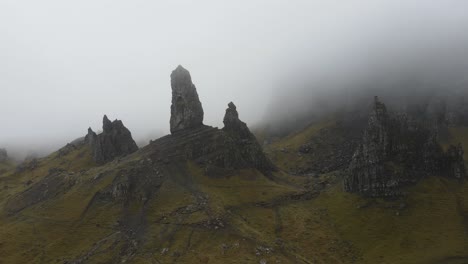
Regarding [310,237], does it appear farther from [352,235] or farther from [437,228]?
[437,228]

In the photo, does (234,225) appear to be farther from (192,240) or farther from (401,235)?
(401,235)

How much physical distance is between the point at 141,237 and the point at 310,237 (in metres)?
69.2

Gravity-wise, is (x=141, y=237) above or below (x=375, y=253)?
above

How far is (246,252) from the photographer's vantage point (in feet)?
583

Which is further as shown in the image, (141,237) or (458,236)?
(141,237)

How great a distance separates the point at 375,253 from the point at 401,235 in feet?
46.7

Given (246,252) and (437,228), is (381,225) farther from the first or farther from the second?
(246,252)

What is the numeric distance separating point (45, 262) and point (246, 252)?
8036 centimetres

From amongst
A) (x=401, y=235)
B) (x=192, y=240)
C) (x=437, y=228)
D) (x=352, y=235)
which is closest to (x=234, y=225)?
(x=192, y=240)

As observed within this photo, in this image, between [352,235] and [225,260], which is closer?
[225,260]

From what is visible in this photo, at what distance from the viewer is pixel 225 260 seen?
173125mm

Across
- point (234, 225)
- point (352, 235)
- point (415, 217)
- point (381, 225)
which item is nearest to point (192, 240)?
point (234, 225)

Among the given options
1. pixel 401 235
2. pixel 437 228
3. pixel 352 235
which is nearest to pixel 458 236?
pixel 437 228

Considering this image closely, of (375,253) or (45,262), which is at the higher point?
(45,262)
